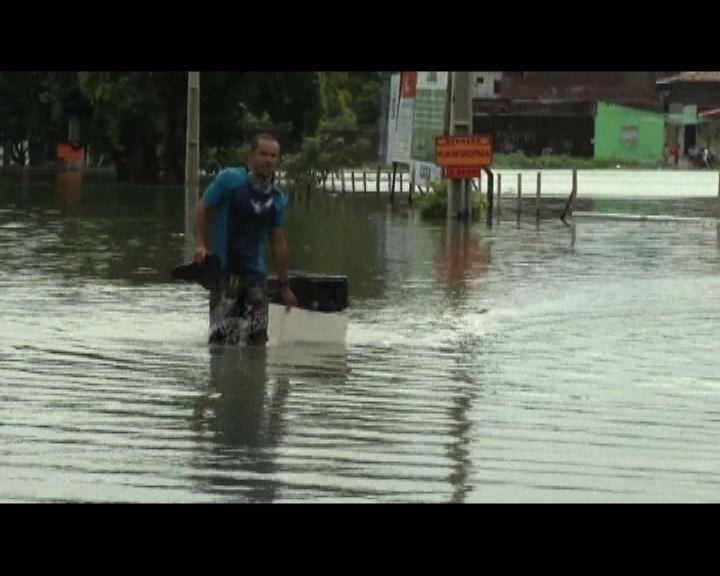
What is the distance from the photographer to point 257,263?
1491cm

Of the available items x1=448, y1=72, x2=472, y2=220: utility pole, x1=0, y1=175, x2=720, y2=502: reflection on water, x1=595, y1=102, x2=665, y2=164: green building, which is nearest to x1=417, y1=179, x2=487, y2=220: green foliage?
x1=448, y1=72, x2=472, y2=220: utility pole

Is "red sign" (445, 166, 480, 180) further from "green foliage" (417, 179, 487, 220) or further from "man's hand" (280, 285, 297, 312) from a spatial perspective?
"man's hand" (280, 285, 297, 312)

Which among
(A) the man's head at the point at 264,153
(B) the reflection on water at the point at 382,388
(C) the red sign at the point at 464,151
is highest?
(A) the man's head at the point at 264,153

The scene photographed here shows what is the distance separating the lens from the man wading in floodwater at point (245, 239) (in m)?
14.6

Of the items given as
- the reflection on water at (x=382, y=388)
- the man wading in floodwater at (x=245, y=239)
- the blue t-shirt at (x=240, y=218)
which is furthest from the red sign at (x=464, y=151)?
the blue t-shirt at (x=240, y=218)

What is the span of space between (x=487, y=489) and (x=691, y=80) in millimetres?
106517

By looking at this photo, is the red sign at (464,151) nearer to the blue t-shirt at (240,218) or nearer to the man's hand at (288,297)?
the man's hand at (288,297)

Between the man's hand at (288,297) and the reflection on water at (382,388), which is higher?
the man's hand at (288,297)

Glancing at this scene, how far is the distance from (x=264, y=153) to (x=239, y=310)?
150 cm

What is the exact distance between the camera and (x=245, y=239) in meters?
14.8

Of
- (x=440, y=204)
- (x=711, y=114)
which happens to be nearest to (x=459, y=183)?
(x=440, y=204)

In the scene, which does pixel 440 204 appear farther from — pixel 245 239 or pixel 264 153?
pixel 264 153
